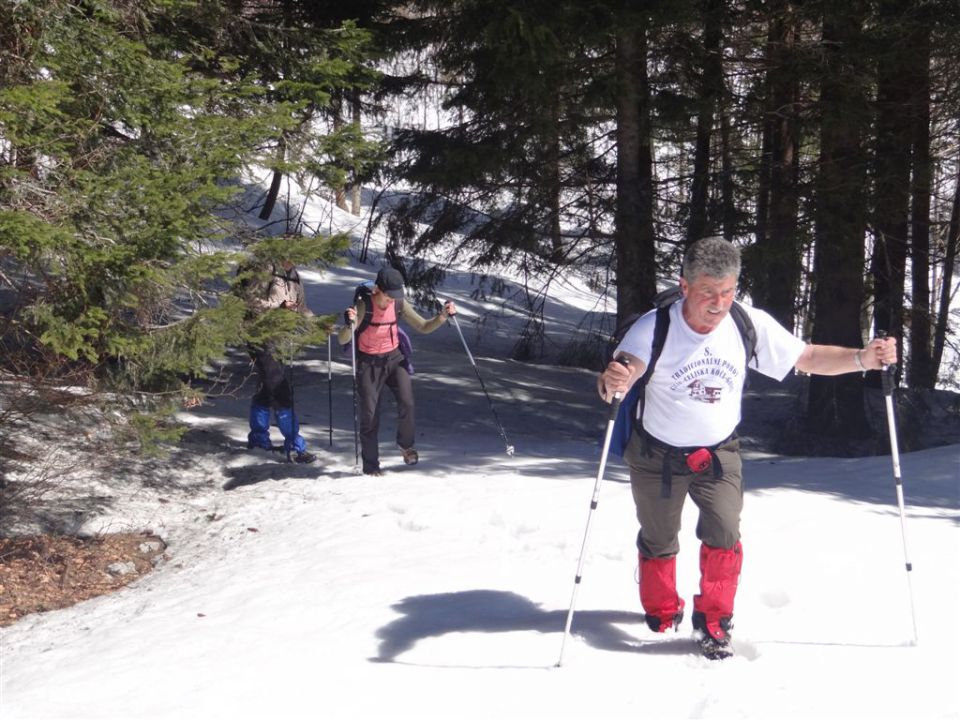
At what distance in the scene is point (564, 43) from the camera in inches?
398

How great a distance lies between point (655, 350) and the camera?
4480 mm

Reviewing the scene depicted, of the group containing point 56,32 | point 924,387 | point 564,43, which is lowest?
point 924,387

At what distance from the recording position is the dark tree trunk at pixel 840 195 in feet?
33.7

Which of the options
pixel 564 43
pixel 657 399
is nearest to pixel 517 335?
pixel 564 43

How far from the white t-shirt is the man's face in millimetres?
43

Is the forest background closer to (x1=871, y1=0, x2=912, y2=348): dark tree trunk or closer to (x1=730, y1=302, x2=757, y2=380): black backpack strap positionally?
(x1=871, y1=0, x2=912, y2=348): dark tree trunk

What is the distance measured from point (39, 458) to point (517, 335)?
1294 centimetres

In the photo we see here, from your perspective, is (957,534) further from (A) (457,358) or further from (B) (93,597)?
(A) (457,358)

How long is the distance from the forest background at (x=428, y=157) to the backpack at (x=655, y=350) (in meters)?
3.35

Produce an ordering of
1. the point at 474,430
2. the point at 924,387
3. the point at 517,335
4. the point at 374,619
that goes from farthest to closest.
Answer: the point at 517,335, the point at 924,387, the point at 474,430, the point at 374,619

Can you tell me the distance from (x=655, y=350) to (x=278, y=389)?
214 inches

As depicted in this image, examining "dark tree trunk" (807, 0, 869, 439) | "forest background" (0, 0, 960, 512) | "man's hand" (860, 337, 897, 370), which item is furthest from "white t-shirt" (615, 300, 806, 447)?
"dark tree trunk" (807, 0, 869, 439)

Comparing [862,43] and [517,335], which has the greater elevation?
[862,43]

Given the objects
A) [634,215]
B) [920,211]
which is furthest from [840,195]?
[920,211]
